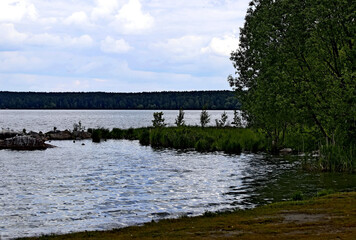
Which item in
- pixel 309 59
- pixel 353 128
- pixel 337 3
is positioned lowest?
pixel 353 128

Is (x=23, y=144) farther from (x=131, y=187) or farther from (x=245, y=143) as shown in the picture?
(x=131, y=187)

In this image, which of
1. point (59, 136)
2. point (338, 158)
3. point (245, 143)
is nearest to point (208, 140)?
point (245, 143)

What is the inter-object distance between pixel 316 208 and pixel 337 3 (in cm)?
1692

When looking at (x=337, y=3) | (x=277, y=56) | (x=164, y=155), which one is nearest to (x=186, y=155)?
(x=164, y=155)

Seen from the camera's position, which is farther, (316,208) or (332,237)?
(316,208)

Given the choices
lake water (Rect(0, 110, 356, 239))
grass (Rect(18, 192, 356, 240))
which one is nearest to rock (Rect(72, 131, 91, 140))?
lake water (Rect(0, 110, 356, 239))

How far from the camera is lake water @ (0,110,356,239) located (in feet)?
51.0

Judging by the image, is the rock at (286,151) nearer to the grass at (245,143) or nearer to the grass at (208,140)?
the grass at (245,143)

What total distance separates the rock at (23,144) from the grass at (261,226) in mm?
37463

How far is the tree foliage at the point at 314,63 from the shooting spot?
85.9 feet

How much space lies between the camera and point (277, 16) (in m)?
31.7

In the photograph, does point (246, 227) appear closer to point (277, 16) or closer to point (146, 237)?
point (146, 237)

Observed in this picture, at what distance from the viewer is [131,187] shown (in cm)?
2292

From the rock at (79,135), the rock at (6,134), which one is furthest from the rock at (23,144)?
the rock at (79,135)
